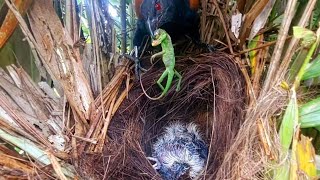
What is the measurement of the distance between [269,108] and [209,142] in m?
0.22

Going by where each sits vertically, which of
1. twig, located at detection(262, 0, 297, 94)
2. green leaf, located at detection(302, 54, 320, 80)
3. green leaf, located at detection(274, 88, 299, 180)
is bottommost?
green leaf, located at detection(274, 88, 299, 180)

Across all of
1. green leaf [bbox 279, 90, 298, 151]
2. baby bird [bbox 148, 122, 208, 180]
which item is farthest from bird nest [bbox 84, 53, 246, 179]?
green leaf [bbox 279, 90, 298, 151]

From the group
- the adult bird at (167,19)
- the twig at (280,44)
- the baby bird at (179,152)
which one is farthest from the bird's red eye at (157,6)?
the twig at (280,44)

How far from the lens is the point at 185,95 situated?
98 centimetres

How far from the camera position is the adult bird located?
1.00 m

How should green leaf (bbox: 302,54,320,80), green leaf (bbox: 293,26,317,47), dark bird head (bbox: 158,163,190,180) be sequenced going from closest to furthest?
green leaf (bbox: 293,26,317,47), green leaf (bbox: 302,54,320,80), dark bird head (bbox: 158,163,190,180)

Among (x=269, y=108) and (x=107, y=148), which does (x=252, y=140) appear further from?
(x=107, y=148)

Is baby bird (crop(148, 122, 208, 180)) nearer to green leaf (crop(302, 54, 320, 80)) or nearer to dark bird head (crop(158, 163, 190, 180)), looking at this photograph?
dark bird head (crop(158, 163, 190, 180))

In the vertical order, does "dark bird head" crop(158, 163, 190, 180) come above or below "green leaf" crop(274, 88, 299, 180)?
below

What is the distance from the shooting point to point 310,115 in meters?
0.66

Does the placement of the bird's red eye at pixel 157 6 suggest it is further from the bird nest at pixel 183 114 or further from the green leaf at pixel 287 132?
the green leaf at pixel 287 132

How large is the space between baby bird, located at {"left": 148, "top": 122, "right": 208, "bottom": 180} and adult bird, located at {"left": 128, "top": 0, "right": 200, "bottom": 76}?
18 centimetres

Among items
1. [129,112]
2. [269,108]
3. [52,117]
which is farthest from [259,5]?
[52,117]

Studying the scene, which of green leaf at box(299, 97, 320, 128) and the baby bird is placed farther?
the baby bird
